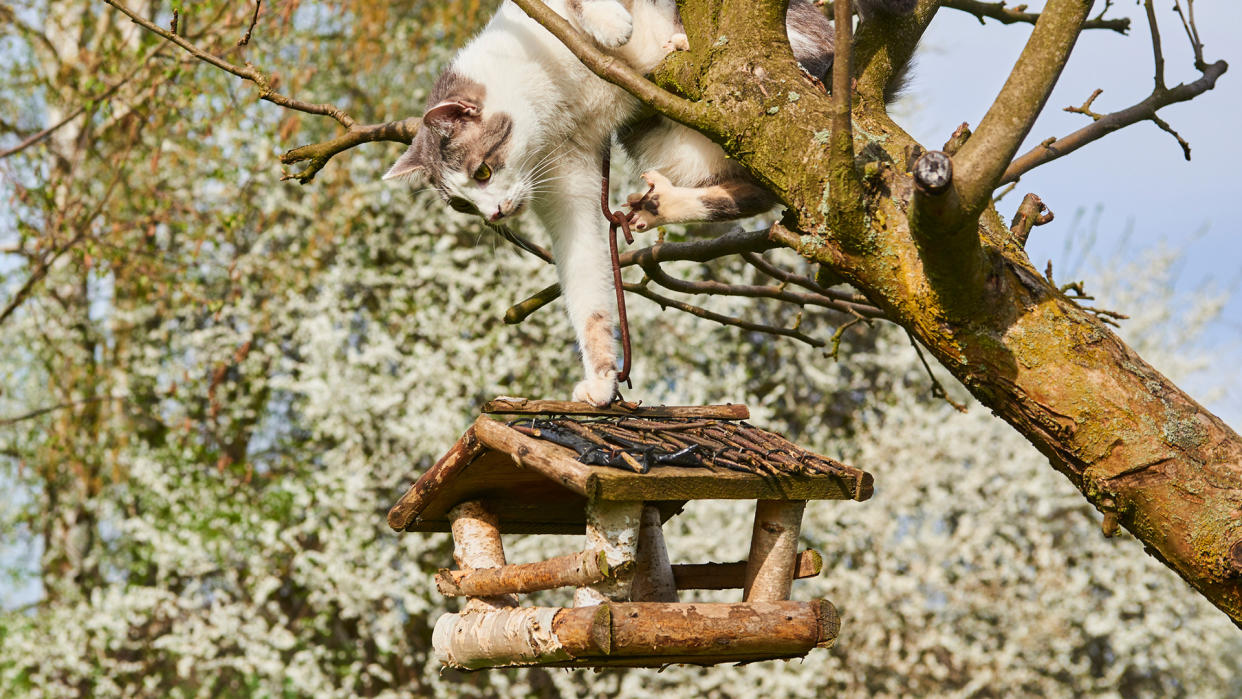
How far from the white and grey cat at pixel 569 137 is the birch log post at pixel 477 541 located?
450mm

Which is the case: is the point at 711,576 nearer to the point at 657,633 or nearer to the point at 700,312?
the point at 657,633

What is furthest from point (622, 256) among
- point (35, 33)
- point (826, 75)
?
point (35, 33)

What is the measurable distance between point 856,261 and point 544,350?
443 centimetres

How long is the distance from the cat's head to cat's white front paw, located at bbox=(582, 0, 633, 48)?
35 cm

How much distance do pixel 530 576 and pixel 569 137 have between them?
1231 millimetres

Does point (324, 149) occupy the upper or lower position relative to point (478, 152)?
upper

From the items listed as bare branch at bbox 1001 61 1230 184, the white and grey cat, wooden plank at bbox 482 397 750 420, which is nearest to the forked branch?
bare branch at bbox 1001 61 1230 184

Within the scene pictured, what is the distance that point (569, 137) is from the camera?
2658 mm

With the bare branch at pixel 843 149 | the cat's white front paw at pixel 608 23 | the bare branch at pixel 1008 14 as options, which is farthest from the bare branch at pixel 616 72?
the bare branch at pixel 1008 14

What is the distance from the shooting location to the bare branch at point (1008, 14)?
3039mm

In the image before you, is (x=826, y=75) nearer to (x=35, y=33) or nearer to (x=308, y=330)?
(x=308, y=330)

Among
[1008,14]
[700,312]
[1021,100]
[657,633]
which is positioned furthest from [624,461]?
[1008,14]

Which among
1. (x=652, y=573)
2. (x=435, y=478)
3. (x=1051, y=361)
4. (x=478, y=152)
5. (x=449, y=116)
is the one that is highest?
(x=449, y=116)

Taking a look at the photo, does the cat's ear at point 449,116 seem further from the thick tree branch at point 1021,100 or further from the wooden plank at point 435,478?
the thick tree branch at point 1021,100
